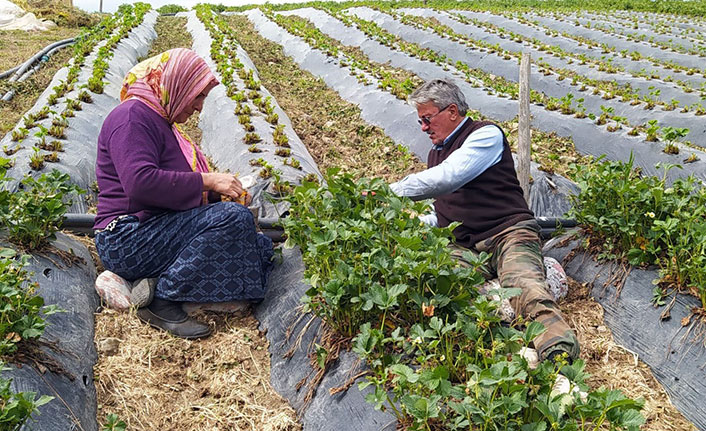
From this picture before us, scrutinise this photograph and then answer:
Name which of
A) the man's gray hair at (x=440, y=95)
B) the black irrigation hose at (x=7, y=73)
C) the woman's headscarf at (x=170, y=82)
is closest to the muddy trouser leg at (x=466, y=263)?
the man's gray hair at (x=440, y=95)

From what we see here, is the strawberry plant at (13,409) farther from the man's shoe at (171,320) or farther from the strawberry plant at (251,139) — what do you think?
the strawberry plant at (251,139)

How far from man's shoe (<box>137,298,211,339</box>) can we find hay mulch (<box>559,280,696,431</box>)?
2002 millimetres

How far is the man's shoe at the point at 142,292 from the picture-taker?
3.13 metres

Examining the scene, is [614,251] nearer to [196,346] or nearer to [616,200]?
[616,200]

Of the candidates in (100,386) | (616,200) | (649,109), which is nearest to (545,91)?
(649,109)

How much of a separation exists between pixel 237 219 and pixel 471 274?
1.28 metres

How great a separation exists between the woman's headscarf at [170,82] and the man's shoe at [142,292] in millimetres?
883

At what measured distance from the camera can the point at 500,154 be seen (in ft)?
10.7

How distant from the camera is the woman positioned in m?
3.03

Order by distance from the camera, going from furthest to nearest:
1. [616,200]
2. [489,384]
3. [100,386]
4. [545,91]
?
[545,91], [616,200], [100,386], [489,384]

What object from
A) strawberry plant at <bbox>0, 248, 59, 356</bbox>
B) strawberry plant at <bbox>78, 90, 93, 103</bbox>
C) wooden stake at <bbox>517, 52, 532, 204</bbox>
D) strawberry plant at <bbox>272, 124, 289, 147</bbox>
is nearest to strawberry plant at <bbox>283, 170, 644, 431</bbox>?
strawberry plant at <bbox>0, 248, 59, 356</bbox>

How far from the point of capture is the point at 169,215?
310 cm

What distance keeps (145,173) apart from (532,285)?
2.00 meters

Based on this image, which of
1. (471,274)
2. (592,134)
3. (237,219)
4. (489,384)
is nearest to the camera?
(489,384)
